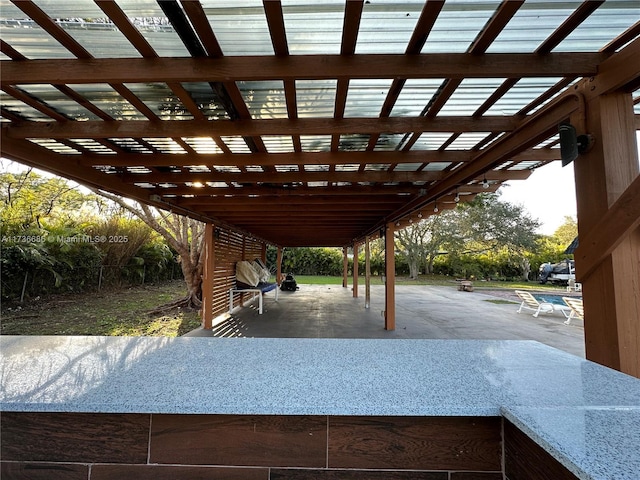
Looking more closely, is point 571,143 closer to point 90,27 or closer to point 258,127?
point 258,127

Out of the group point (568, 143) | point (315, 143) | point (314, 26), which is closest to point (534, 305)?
point (568, 143)

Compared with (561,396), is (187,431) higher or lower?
lower

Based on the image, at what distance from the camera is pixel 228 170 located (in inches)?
162

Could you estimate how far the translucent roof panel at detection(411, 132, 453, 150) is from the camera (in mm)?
3033

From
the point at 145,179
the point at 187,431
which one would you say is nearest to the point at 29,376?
the point at 187,431

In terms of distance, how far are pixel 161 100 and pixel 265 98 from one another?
0.84 m

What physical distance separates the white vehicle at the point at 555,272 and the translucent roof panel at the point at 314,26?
22.7m

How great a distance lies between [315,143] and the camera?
327 cm

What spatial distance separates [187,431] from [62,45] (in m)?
2.29

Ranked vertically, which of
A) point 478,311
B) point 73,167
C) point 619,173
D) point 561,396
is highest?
point 73,167

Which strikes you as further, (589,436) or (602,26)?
(602,26)

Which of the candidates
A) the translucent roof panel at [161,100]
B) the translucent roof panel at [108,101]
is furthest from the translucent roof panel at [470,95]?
the translucent roof panel at [108,101]

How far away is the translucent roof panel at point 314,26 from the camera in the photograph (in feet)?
5.22

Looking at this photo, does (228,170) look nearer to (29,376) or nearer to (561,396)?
(29,376)
